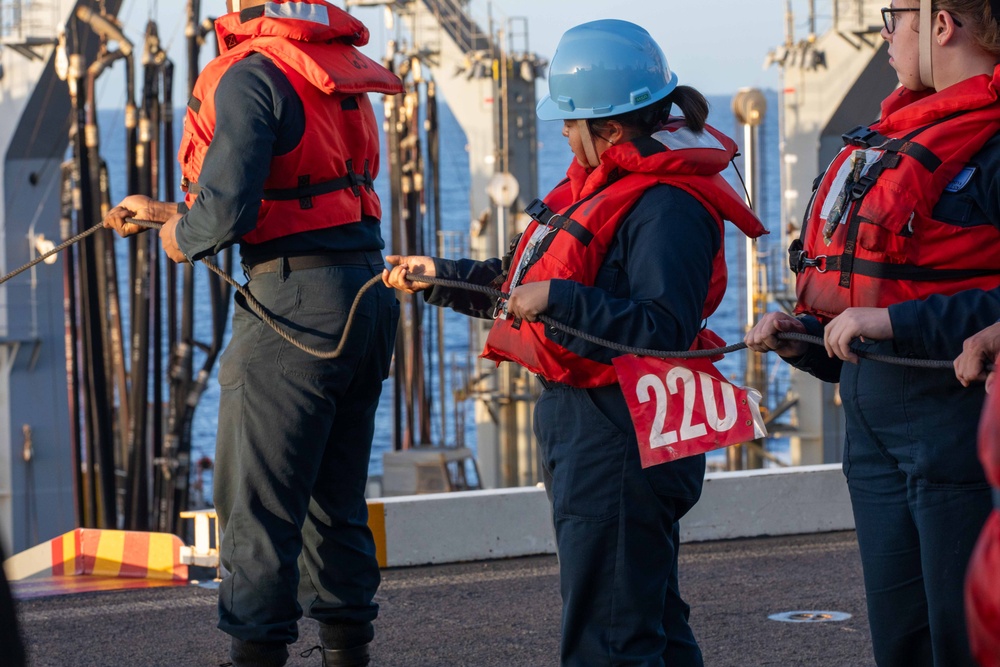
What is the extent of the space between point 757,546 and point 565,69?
3.72 meters

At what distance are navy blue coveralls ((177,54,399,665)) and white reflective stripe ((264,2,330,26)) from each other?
148 millimetres

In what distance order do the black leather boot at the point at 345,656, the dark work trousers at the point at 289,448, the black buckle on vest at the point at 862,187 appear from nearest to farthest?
1. the black buckle on vest at the point at 862,187
2. the dark work trousers at the point at 289,448
3. the black leather boot at the point at 345,656

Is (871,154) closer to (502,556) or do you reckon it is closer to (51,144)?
(502,556)

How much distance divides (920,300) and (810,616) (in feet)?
9.11

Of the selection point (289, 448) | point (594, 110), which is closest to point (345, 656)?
point (289, 448)

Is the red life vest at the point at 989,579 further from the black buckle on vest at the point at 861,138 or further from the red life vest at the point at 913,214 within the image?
the black buckle on vest at the point at 861,138

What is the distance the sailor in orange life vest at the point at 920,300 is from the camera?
265 cm

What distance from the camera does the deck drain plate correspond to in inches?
202

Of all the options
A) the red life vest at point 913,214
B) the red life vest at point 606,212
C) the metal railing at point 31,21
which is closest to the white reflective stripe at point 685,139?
the red life vest at point 606,212

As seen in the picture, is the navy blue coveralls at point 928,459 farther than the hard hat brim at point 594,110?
No

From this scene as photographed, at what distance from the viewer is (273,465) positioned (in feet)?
12.4

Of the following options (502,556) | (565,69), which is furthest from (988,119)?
(502,556)

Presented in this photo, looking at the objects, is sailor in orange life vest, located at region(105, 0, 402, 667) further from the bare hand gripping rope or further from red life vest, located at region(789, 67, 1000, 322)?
red life vest, located at region(789, 67, 1000, 322)

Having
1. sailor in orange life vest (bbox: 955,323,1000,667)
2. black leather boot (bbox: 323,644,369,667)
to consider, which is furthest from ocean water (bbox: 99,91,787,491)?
sailor in orange life vest (bbox: 955,323,1000,667)
